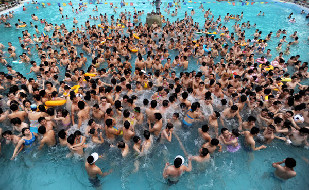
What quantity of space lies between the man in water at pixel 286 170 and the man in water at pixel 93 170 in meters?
5.14

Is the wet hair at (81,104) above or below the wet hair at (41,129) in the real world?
above

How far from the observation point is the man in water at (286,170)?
4.61 meters

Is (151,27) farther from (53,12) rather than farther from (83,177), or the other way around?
(53,12)

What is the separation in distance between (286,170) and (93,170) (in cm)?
546

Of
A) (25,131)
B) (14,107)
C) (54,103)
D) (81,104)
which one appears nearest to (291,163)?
(81,104)

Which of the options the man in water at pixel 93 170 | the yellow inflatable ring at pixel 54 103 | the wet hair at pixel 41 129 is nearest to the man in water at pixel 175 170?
the man in water at pixel 93 170

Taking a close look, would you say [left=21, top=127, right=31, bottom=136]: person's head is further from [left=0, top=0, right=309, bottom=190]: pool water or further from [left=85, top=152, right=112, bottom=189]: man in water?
[left=85, top=152, right=112, bottom=189]: man in water

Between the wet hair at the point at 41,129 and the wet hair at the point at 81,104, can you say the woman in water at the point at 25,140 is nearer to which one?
the wet hair at the point at 41,129

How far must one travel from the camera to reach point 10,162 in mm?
5680

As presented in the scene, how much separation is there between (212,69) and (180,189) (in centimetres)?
657

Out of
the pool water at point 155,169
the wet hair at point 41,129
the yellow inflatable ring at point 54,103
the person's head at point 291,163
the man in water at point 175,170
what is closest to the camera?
the man in water at point 175,170

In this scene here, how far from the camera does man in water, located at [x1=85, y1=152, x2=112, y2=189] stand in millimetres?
4445

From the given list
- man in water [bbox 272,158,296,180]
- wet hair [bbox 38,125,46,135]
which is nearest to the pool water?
man in water [bbox 272,158,296,180]

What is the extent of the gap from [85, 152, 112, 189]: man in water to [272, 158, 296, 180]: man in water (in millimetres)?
5144
